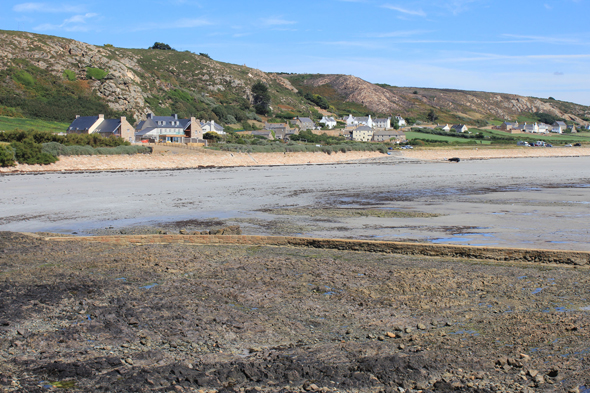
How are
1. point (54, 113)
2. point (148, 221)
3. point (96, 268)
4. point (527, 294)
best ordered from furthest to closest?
point (54, 113)
point (148, 221)
point (96, 268)
point (527, 294)

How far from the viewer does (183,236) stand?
41.6 ft

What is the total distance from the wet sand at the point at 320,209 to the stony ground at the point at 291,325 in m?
4.07

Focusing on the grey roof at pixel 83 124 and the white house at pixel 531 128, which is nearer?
the grey roof at pixel 83 124

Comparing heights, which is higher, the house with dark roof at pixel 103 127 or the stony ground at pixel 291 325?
the house with dark roof at pixel 103 127

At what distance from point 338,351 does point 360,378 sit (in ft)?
2.25

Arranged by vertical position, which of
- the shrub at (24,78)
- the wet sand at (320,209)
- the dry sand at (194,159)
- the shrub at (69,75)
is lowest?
the wet sand at (320,209)

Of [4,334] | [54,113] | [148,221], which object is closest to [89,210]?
[148,221]

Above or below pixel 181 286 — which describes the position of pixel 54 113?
above

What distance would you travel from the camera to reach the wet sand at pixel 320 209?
14125 mm

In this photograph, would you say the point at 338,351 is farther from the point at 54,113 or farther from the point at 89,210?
the point at 54,113

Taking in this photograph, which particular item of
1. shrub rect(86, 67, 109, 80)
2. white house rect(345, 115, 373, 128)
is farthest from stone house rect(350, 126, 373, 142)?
shrub rect(86, 67, 109, 80)

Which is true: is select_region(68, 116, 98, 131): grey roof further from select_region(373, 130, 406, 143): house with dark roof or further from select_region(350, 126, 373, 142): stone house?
select_region(373, 130, 406, 143): house with dark roof

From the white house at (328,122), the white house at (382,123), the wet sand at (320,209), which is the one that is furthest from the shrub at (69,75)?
the white house at (382,123)

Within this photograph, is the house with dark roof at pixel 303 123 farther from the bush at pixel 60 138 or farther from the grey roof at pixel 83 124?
the bush at pixel 60 138
